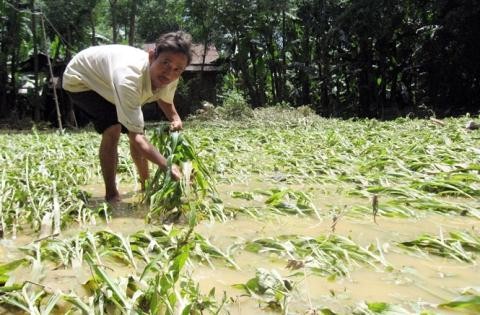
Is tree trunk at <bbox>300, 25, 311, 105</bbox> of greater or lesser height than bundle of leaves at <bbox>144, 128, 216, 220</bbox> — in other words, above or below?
above

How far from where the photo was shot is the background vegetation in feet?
51.6

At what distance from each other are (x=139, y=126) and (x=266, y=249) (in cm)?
117

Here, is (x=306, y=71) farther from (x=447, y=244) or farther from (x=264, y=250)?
(x=264, y=250)

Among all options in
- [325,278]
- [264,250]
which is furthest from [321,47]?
[325,278]

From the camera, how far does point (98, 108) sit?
11.0 feet

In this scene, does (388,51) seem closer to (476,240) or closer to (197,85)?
(197,85)

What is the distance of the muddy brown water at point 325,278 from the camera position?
166 centimetres

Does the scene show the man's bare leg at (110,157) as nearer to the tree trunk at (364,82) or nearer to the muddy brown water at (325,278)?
the muddy brown water at (325,278)

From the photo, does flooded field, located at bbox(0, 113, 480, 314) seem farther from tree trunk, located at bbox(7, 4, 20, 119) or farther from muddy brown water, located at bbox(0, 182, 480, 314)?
tree trunk, located at bbox(7, 4, 20, 119)

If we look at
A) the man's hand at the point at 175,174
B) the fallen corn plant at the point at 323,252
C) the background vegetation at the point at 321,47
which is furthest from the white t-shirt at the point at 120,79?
the background vegetation at the point at 321,47

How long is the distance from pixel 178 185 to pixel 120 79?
72cm

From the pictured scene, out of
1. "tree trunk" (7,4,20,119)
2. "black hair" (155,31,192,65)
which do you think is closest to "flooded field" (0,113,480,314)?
"black hair" (155,31,192,65)

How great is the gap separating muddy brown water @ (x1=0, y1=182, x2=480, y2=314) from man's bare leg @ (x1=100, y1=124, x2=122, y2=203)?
1.04 feet

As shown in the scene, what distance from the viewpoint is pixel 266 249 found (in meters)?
2.16
